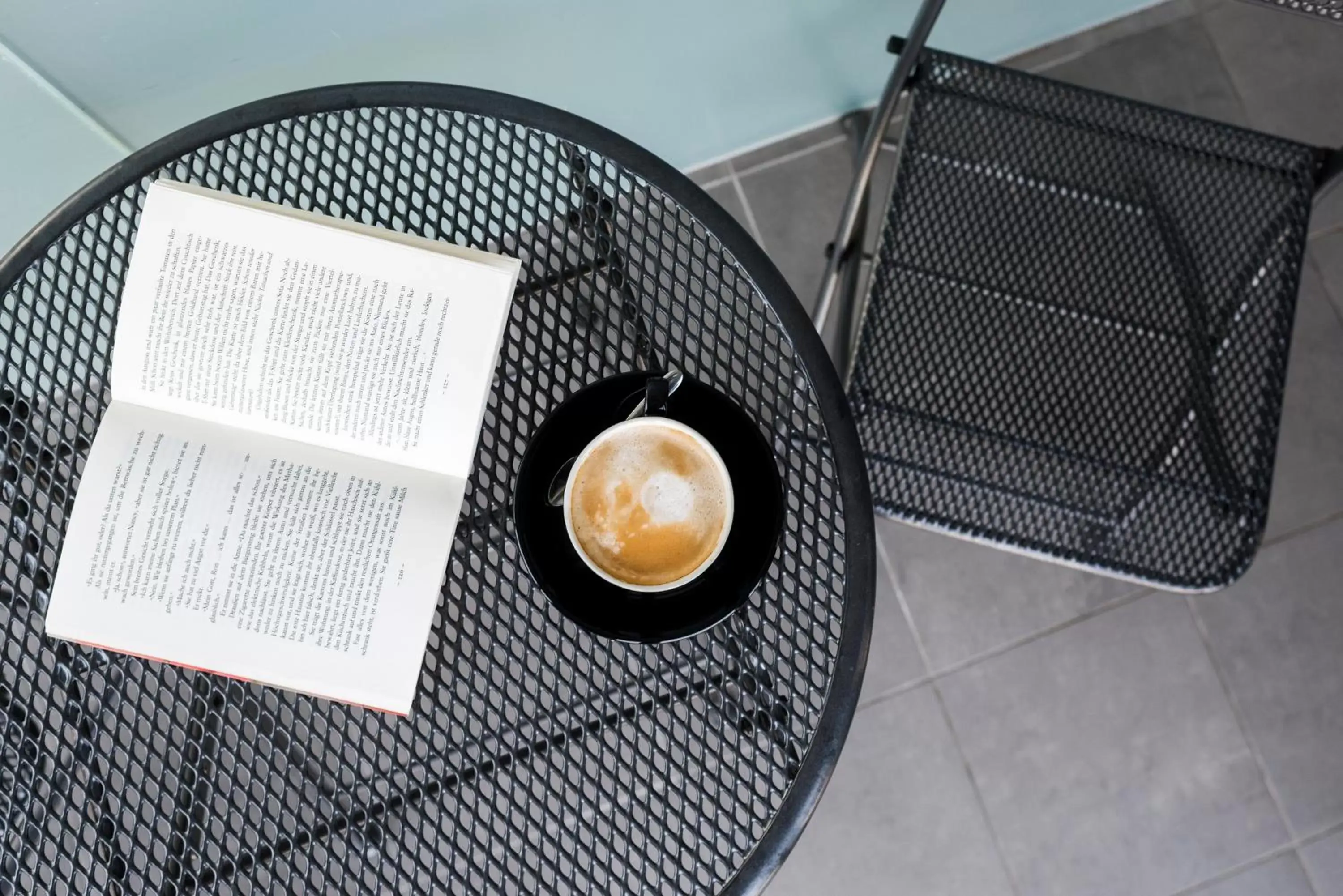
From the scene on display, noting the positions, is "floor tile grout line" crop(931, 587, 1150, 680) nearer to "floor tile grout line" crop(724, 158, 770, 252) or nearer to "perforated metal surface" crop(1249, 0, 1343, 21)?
"floor tile grout line" crop(724, 158, 770, 252)

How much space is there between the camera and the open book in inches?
22.9

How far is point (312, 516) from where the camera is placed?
0.60 m

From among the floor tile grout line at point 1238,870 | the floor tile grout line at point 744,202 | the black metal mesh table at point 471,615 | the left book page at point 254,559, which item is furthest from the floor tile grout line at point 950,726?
the left book page at point 254,559

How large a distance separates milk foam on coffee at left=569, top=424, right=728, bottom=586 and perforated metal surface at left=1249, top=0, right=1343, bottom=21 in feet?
1.84

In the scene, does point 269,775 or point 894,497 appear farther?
point 894,497

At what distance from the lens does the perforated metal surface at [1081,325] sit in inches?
33.5

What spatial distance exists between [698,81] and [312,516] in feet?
2.38

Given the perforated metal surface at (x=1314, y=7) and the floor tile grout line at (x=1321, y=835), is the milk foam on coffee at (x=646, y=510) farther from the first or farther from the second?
the floor tile grout line at (x=1321, y=835)

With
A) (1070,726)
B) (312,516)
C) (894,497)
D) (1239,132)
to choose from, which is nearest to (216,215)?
(312,516)

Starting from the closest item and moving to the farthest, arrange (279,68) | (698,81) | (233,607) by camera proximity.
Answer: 1. (233,607)
2. (279,68)
3. (698,81)

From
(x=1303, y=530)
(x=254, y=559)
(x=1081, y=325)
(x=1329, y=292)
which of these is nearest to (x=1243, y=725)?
(x=1303, y=530)

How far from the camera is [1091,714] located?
4.17ft

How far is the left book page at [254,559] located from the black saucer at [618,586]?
0.20 ft

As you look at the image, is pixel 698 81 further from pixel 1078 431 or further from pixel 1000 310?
pixel 1078 431
